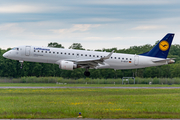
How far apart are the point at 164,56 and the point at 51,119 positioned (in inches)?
1466

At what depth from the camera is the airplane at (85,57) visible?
4384 centimetres

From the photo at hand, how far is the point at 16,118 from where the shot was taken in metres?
16.5

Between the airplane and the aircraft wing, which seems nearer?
the airplane

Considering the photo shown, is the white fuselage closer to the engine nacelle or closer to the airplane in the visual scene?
the airplane

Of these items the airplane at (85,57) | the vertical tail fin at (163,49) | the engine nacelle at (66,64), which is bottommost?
the engine nacelle at (66,64)

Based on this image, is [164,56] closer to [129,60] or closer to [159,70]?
[129,60]

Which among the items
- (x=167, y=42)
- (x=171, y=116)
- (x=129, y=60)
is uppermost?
(x=167, y=42)

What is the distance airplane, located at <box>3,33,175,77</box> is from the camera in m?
43.8

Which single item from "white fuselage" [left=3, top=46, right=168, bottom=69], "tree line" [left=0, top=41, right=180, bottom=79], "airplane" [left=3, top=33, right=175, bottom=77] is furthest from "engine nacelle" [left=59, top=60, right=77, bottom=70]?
"tree line" [left=0, top=41, right=180, bottom=79]

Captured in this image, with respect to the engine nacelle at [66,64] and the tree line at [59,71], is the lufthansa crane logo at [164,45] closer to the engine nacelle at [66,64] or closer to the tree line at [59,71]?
Answer: the engine nacelle at [66,64]

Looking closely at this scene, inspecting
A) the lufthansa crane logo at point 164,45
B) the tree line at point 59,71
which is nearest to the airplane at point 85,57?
the lufthansa crane logo at point 164,45

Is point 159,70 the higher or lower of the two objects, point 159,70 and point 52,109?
the higher

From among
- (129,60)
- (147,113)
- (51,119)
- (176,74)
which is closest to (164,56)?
(129,60)

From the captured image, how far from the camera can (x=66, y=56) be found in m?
45.0
